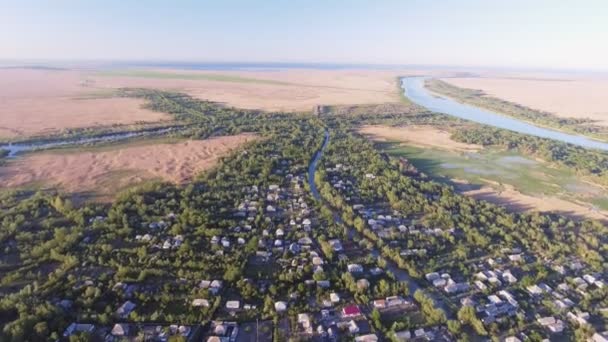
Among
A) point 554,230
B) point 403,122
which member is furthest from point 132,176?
point 403,122

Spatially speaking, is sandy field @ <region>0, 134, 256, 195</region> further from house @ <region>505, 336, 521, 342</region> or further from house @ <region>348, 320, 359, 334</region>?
house @ <region>505, 336, 521, 342</region>

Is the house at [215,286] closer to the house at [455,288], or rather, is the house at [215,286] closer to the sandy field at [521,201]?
the house at [455,288]

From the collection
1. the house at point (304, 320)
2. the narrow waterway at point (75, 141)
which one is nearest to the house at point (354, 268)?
the house at point (304, 320)

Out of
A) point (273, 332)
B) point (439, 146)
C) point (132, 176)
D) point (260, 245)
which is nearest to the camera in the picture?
point (273, 332)

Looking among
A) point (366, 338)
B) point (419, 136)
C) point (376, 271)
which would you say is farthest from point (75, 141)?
point (419, 136)

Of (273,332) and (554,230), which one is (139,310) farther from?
(554,230)

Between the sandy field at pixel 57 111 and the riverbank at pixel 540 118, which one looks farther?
the riverbank at pixel 540 118

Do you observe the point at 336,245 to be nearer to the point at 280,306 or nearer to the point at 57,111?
the point at 280,306
